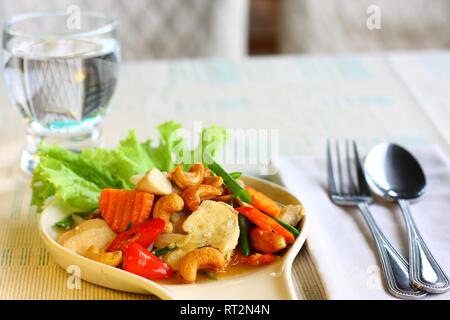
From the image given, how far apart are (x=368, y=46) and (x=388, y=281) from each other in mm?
1819

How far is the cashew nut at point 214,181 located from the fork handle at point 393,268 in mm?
204

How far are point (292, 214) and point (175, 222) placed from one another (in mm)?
143

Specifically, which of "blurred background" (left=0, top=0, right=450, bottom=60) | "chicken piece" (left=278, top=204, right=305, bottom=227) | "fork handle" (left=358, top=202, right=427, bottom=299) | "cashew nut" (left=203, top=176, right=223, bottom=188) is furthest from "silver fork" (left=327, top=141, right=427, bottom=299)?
"blurred background" (left=0, top=0, right=450, bottom=60)

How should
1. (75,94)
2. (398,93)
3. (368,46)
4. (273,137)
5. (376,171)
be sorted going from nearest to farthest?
(376,171), (75,94), (273,137), (398,93), (368,46)

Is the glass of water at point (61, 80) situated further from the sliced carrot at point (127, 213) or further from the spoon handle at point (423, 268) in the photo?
the spoon handle at point (423, 268)

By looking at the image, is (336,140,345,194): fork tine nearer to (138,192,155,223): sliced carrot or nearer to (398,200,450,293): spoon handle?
(398,200,450,293): spoon handle

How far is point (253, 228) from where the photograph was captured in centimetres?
89

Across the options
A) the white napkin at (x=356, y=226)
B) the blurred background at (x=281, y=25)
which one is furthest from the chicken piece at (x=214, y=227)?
the blurred background at (x=281, y=25)

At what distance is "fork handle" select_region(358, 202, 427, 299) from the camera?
2.60 ft

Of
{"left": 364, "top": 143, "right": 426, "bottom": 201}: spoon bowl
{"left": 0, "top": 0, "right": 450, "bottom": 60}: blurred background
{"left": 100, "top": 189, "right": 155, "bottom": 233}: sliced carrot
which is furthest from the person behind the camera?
{"left": 0, "top": 0, "right": 450, "bottom": 60}: blurred background

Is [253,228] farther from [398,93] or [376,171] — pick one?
[398,93]

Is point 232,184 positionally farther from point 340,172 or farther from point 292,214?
point 340,172

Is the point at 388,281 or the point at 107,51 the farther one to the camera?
the point at 107,51
